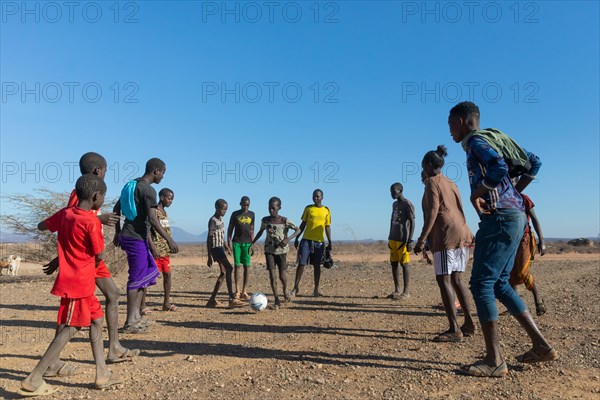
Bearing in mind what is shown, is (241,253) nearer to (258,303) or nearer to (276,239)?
(276,239)

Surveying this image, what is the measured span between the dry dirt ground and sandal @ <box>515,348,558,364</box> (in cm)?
7

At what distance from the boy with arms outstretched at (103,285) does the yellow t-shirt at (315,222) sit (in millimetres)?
4666

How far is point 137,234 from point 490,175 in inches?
159

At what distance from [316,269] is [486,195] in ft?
18.0

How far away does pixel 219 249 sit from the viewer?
826cm

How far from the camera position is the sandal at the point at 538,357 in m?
3.97

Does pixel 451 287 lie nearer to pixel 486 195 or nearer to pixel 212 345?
pixel 486 195

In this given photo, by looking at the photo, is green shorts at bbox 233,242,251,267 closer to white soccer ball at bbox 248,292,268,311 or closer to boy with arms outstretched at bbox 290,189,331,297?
boy with arms outstretched at bbox 290,189,331,297

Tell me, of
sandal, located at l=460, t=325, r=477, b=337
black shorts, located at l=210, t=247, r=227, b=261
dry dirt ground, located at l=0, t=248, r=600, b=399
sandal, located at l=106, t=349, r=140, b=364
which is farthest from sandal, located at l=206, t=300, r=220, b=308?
sandal, located at l=460, t=325, r=477, b=337

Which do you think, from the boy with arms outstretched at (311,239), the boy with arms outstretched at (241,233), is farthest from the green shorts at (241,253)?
the boy with arms outstretched at (311,239)

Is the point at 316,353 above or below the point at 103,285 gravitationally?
below

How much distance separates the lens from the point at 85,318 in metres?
3.68

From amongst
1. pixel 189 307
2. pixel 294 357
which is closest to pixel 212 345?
pixel 294 357

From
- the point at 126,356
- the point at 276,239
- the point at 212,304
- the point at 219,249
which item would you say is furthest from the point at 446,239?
the point at 212,304
